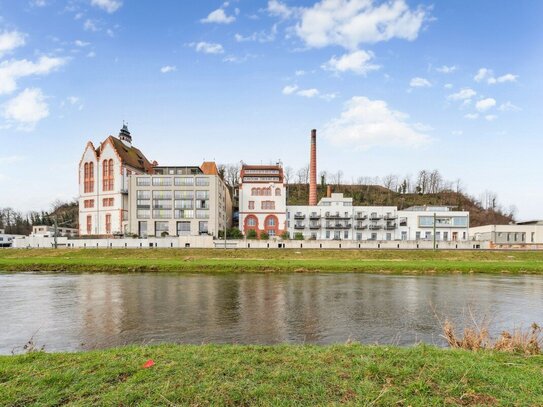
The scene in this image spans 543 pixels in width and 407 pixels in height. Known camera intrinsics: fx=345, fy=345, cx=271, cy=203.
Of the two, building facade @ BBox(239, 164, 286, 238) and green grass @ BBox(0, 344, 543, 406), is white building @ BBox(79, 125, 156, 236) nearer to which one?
building facade @ BBox(239, 164, 286, 238)

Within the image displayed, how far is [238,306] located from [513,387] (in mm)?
14523

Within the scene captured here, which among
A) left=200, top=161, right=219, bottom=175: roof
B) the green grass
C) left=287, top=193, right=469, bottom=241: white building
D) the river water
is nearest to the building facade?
left=287, top=193, right=469, bottom=241: white building

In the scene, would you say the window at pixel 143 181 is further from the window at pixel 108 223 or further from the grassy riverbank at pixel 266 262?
the grassy riverbank at pixel 266 262

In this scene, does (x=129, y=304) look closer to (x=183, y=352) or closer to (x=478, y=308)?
(x=183, y=352)

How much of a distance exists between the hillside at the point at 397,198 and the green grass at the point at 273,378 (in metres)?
119

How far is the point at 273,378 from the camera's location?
6.95 metres

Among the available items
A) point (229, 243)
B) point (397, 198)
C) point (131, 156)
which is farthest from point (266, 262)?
point (397, 198)

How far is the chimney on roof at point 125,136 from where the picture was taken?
96562 mm

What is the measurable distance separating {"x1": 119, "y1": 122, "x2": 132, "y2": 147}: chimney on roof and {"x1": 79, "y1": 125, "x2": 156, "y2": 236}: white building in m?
9.97

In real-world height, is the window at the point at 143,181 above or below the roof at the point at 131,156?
below

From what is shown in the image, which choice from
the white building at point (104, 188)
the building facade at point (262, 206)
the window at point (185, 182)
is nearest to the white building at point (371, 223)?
the building facade at point (262, 206)

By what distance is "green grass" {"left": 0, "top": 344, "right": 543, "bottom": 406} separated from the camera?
6012 mm

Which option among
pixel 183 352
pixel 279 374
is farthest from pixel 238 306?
pixel 279 374

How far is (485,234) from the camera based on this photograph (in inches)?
3169
